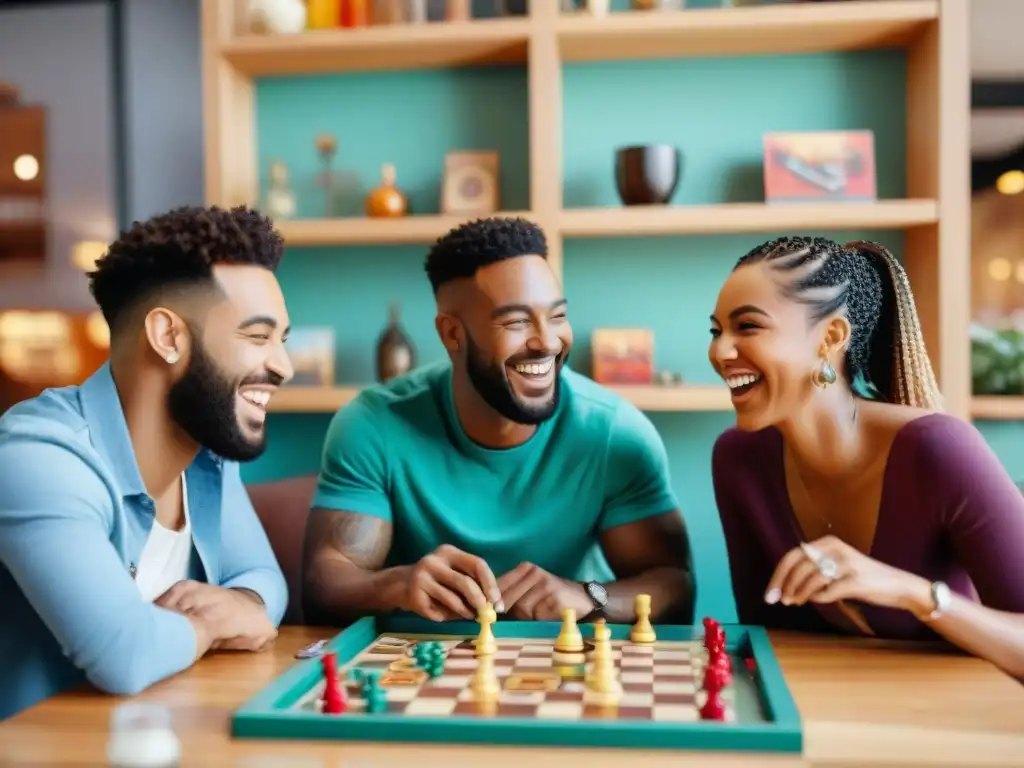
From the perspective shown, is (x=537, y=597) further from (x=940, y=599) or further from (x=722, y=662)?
(x=940, y=599)

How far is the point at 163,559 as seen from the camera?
182 centimetres

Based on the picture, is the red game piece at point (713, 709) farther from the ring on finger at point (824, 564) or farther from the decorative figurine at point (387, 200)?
the decorative figurine at point (387, 200)

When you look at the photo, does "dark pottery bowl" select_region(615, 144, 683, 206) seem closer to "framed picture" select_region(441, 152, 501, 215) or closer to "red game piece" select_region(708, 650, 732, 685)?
"framed picture" select_region(441, 152, 501, 215)

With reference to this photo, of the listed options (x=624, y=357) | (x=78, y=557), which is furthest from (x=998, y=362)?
(x=78, y=557)

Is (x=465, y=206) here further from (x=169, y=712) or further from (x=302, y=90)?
(x=169, y=712)

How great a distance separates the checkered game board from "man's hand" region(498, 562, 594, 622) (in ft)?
0.26

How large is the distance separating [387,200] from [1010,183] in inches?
76.4

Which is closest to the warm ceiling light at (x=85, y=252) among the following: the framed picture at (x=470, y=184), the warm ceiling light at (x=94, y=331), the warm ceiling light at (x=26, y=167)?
the warm ceiling light at (x=94, y=331)

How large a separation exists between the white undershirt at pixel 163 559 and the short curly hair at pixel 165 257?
0.34 m

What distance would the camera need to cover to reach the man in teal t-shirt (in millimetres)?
2023

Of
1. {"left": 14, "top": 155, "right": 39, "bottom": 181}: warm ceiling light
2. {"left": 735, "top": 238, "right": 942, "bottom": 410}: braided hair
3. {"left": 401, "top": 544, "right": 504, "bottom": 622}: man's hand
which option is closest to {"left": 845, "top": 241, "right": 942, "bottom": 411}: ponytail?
{"left": 735, "top": 238, "right": 942, "bottom": 410}: braided hair

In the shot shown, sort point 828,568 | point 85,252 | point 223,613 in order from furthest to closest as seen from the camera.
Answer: point 85,252 → point 223,613 → point 828,568

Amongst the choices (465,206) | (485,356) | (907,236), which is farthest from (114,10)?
(907,236)

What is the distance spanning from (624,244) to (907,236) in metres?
0.88
